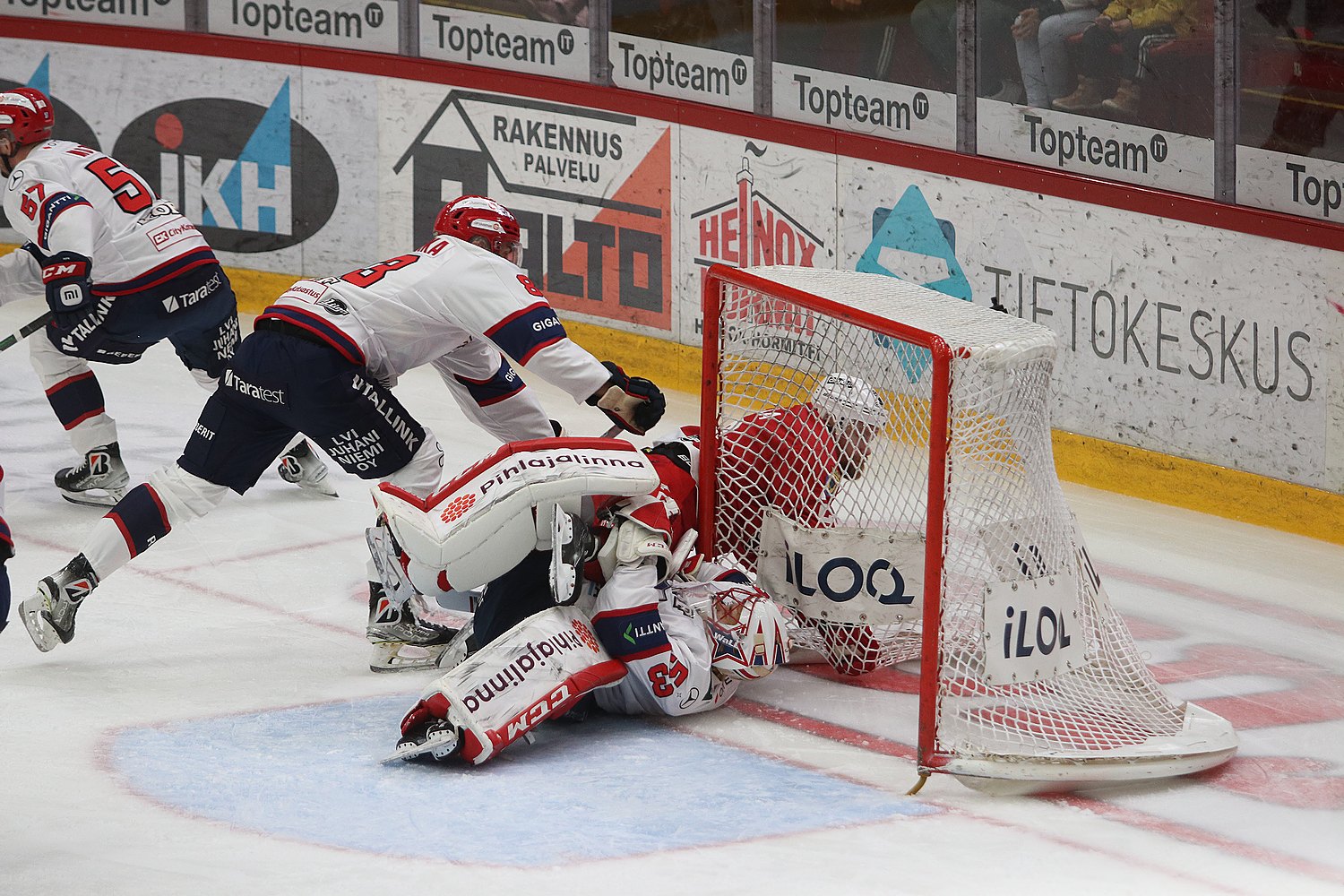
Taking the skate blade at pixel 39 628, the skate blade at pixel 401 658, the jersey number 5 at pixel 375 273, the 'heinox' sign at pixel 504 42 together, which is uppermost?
the jersey number 5 at pixel 375 273

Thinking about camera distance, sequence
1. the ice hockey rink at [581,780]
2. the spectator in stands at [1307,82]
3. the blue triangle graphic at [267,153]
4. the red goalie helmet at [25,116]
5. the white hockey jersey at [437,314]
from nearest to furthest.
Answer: the ice hockey rink at [581,780] < the white hockey jersey at [437,314] < the red goalie helmet at [25,116] < the spectator in stands at [1307,82] < the blue triangle graphic at [267,153]

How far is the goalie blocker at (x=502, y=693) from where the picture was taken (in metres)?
3.74

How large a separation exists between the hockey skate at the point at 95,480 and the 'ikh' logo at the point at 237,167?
8.35 ft

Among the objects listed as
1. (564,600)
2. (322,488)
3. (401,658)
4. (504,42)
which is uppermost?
(504,42)

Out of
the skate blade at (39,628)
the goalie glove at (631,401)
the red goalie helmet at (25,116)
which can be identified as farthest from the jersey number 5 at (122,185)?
the goalie glove at (631,401)

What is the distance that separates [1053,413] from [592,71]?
95.1 inches

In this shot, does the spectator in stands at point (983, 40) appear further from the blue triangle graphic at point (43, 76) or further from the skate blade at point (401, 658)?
the blue triangle graphic at point (43, 76)

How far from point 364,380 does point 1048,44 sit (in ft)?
9.45

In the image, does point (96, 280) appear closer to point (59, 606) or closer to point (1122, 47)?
point (59, 606)

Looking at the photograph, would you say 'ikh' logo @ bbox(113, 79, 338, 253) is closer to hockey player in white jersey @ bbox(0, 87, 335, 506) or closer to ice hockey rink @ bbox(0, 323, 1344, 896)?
hockey player in white jersey @ bbox(0, 87, 335, 506)

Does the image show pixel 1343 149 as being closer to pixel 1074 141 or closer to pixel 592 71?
pixel 1074 141

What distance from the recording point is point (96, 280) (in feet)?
18.3

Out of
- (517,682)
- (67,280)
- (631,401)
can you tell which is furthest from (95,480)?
(517,682)

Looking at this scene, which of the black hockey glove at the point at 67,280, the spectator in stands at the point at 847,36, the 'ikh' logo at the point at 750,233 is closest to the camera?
the black hockey glove at the point at 67,280
